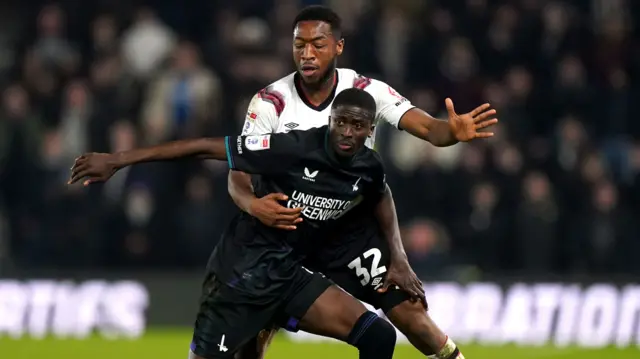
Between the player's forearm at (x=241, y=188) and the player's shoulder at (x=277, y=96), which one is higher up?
the player's shoulder at (x=277, y=96)

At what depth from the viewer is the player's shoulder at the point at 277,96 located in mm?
7578

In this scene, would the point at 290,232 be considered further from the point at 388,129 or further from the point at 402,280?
the point at 388,129

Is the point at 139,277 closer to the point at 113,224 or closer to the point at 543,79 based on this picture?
the point at 113,224

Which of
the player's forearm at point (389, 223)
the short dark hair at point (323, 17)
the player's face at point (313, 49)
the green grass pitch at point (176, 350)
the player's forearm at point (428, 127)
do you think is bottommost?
the green grass pitch at point (176, 350)

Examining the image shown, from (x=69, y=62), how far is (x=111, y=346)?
13.6 feet

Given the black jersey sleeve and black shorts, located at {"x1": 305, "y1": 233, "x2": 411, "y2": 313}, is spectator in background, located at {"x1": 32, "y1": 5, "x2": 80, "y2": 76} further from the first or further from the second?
the black jersey sleeve

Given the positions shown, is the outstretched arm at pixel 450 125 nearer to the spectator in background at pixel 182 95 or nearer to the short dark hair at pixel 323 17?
the short dark hair at pixel 323 17

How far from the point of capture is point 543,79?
15.5 meters

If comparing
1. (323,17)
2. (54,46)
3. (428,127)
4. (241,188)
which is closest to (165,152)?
(241,188)

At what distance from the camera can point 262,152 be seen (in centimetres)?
741

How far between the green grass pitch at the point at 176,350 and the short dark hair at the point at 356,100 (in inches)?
181

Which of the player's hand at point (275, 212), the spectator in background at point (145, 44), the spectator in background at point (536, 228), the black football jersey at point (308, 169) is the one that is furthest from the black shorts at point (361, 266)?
the spectator in background at point (145, 44)

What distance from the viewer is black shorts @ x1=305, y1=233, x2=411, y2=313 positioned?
311 inches

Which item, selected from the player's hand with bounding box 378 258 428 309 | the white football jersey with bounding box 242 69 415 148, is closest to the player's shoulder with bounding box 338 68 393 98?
the white football jersey with bounding box 242 69 415 148
